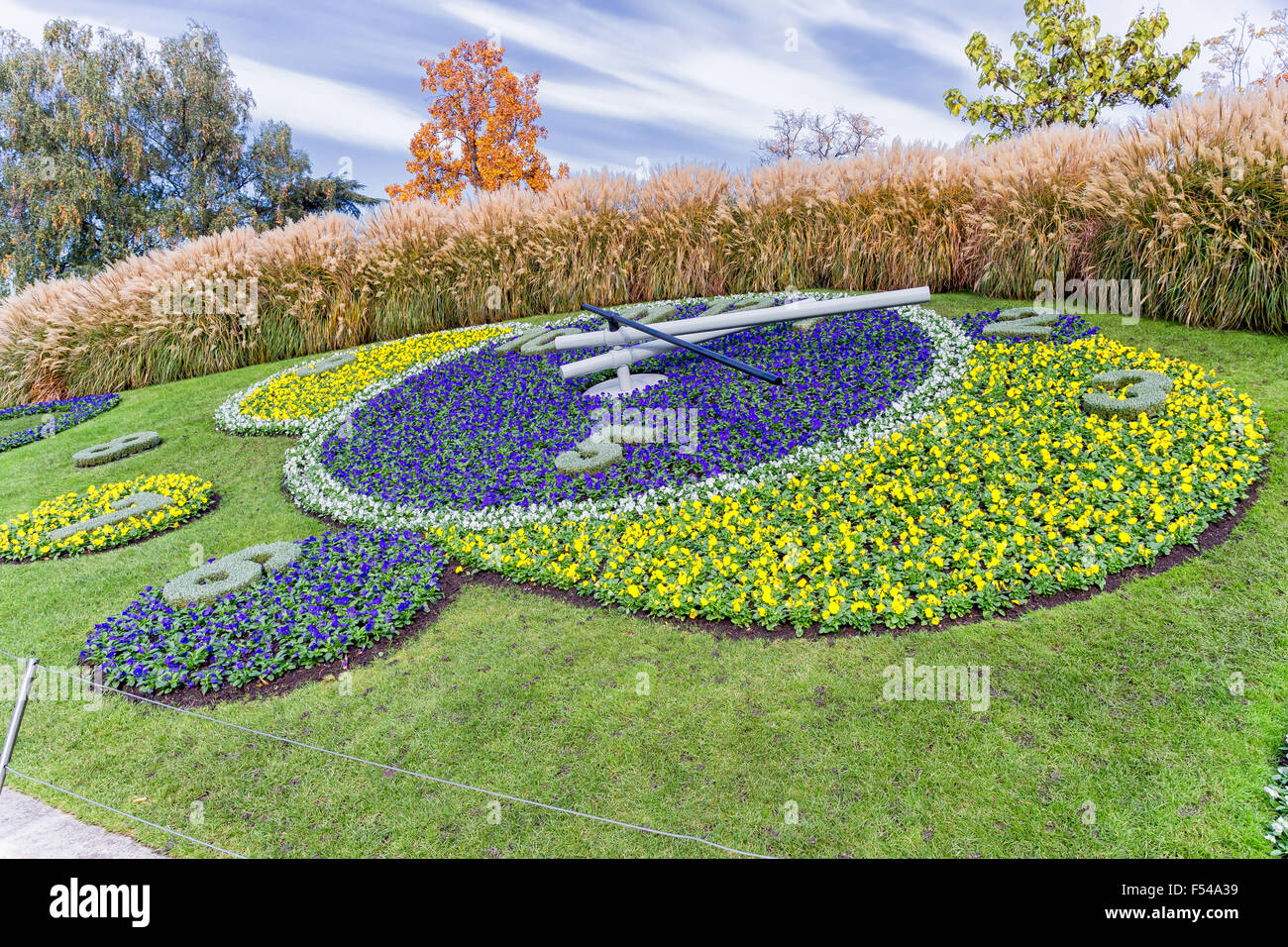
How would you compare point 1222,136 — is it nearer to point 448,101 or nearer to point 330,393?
point 330,393

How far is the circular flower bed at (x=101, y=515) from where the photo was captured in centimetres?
700

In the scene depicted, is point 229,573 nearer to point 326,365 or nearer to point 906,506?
point 906,506

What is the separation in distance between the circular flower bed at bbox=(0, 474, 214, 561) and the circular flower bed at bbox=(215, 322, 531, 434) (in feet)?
5.33

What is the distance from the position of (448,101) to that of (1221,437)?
94.8ft

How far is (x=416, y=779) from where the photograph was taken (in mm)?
3574

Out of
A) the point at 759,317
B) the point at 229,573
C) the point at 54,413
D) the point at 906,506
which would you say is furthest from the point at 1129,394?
the point at 54,413

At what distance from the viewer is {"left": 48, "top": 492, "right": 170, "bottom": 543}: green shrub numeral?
714cm

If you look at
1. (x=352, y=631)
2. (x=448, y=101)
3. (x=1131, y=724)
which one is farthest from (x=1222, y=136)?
(x=448, y=101)

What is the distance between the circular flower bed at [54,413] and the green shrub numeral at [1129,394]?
45.1ft

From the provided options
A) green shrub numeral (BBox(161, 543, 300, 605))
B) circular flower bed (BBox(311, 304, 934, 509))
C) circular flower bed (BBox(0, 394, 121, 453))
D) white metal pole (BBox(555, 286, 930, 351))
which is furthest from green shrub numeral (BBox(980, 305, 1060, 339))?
circular flower bed (BBox(0, 394, 121, 453))

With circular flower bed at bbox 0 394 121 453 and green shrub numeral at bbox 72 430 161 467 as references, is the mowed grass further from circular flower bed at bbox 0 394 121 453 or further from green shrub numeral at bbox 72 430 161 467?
circular flower bed at bbox 0 394 121 453

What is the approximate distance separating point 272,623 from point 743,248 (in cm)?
907

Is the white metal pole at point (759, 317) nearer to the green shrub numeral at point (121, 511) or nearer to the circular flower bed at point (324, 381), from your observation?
the circular flower bed at point (324, 381)

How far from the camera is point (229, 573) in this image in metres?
5.78
